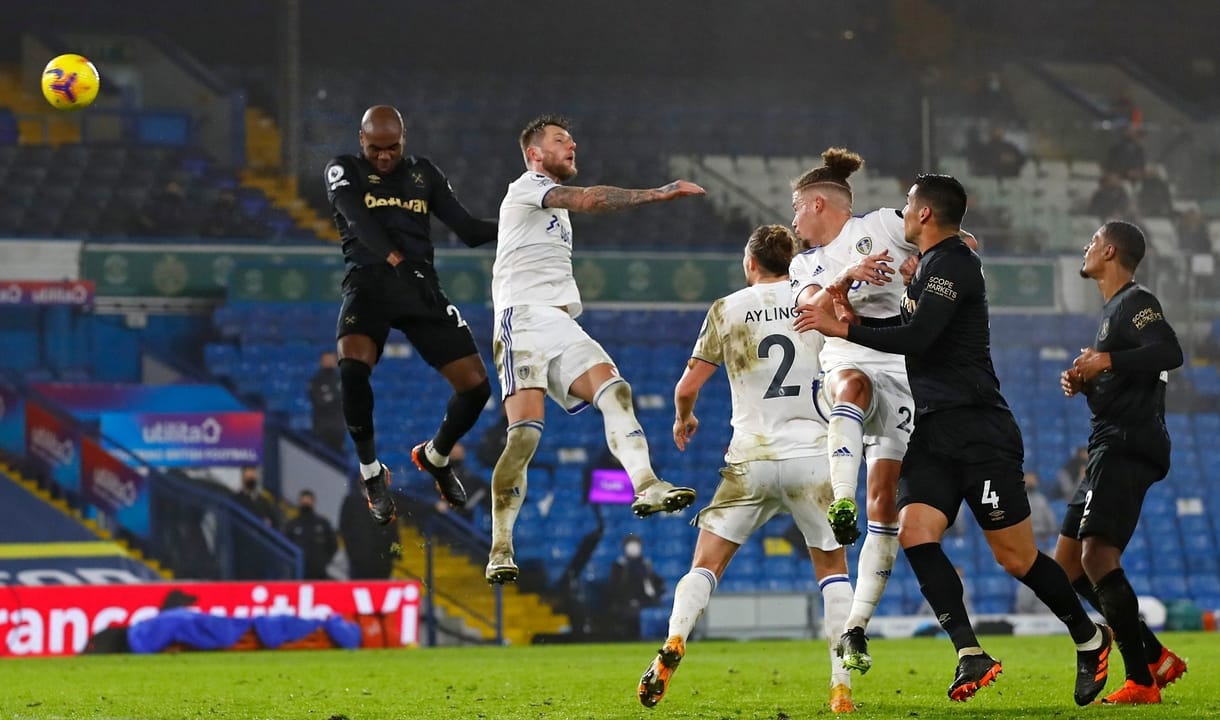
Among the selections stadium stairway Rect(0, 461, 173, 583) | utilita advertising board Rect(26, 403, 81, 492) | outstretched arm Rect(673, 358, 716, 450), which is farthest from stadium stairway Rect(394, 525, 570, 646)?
outstretched arm Rect(673, 358, 716, 450)

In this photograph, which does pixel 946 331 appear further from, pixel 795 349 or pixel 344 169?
pixel 344 169

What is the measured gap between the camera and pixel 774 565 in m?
20.4

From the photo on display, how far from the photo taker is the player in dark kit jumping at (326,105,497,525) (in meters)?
7.84

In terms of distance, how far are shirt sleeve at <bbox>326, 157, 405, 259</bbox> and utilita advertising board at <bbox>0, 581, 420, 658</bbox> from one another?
896 cm

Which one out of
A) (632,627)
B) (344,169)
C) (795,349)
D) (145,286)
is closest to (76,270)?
(145,286)

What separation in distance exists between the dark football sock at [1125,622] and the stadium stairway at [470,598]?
1145 centimetres

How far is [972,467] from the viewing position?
6598mm

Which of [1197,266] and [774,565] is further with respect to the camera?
[1197,266]

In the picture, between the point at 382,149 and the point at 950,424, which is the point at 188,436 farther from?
the point at 950,424

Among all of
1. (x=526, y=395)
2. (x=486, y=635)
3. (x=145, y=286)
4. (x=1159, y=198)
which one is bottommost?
(x=486, y=635)

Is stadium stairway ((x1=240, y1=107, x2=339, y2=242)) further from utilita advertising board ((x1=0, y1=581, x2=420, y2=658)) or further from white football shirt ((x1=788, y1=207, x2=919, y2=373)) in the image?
white football shirt ((x1=788, y1=207, x2=919, y2=373))

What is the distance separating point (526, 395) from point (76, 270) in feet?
49.5

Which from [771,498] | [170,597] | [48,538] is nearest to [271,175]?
[48,538]

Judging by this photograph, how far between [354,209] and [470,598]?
11515 millimetres
